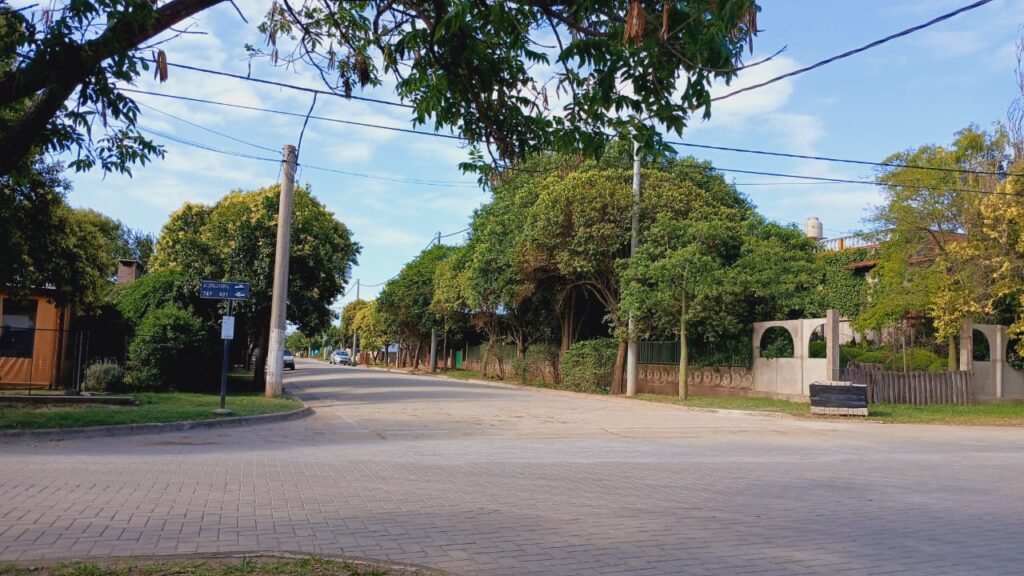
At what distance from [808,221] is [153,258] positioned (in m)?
36.6

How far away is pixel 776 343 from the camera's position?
2691 centimetres

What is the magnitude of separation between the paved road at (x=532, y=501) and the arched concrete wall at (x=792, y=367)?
9.00m

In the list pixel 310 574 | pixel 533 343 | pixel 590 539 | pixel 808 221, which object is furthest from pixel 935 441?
pixel 808 221

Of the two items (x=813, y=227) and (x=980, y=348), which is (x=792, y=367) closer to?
(x=980, y=348)

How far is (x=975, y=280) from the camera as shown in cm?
2459

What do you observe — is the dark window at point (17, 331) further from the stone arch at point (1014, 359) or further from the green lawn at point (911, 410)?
the stone arch at point (1014, 359)

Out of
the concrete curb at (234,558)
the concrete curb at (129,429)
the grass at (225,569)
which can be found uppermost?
the grass at (225,569)

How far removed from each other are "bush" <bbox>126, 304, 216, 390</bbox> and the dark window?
3139 mm

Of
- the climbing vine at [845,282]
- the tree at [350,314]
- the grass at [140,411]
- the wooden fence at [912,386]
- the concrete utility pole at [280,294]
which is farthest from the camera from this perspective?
the tree at [350,314]

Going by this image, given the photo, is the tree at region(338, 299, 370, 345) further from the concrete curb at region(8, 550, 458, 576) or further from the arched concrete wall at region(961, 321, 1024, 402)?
the concrete curb at region(8, 550, 458, 576)

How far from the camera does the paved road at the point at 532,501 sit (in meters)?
6.10

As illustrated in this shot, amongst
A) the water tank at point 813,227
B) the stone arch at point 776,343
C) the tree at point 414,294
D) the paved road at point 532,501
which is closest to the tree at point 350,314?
the tree at point 414,294

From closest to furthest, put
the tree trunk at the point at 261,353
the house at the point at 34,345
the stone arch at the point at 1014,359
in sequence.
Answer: the house at the point at 34,345, the stone arch at the point at 1014,359, the tree trunk at the point at 261,353

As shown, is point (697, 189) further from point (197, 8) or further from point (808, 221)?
point (197, 8)
